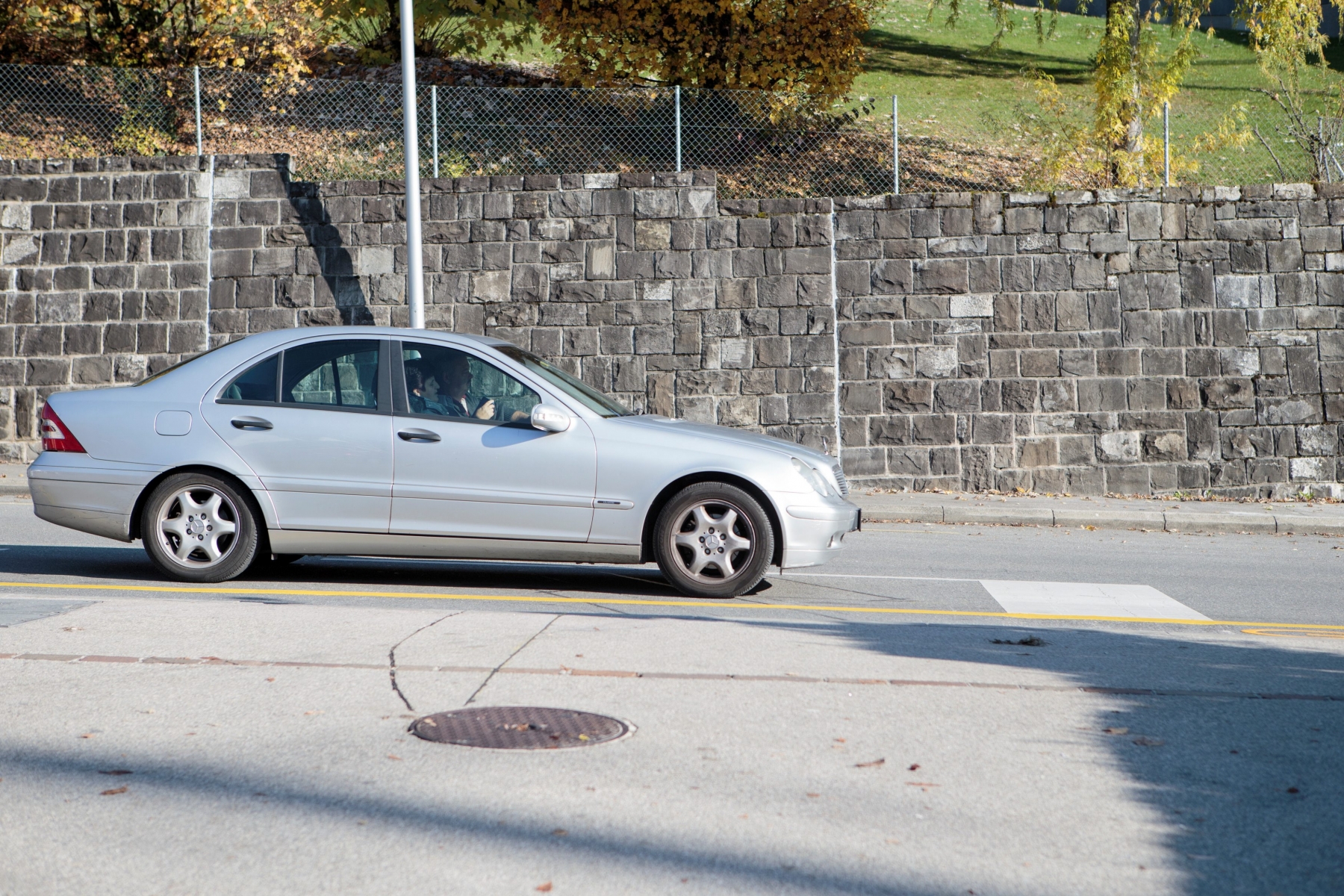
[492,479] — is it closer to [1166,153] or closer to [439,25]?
[1166,153]

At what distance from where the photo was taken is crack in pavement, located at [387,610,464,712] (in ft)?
15.4

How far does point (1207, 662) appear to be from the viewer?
19.0ft

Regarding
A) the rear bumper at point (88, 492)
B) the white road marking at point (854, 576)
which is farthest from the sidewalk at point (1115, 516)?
the rear bumper at point (88, 492)

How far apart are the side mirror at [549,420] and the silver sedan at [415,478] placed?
0.01 meters

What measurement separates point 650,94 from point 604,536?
31.6 ft

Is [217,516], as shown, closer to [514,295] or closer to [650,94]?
[514,295]

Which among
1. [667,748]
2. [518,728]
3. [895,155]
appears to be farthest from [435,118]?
[667,748]

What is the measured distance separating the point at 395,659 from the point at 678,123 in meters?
11.1

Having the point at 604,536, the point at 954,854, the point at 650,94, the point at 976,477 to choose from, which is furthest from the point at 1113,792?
the point at 650,94

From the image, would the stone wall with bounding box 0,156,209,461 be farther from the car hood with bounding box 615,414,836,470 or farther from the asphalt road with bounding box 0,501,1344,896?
the car hood with bounding box 615,414,836,470

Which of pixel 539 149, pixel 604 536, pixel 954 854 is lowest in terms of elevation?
pixel 954 854

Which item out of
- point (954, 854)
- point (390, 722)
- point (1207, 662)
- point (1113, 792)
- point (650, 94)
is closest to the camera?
point (954, 854)

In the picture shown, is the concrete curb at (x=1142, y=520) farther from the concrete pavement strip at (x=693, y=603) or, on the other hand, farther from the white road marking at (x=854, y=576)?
the concrete pavement strip at (x=693, y=603)

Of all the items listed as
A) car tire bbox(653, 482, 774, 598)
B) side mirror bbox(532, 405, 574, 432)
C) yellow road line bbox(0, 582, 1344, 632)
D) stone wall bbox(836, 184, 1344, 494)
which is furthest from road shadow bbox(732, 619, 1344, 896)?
stone wall bbox(836, 184, 1344, 494)
